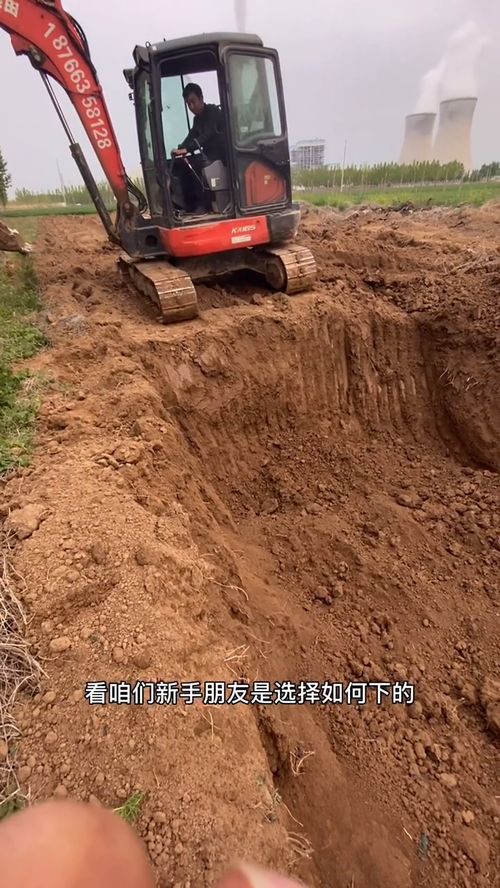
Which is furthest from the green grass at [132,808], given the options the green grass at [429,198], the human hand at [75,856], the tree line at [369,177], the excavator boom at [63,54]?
the tree line at [369,177]

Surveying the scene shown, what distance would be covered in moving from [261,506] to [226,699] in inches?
111

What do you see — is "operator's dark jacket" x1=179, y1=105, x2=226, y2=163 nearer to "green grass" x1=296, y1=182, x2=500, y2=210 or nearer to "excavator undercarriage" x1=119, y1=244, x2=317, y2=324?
"excavator undercarriage" x1=119, y1=244, x2=317, y2=324

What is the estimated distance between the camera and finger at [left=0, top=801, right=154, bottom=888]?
0.71 metres

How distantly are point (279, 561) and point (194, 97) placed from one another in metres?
5.00

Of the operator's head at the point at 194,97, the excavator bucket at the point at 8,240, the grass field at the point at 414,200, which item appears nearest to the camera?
the operator's head at the point at 194,97

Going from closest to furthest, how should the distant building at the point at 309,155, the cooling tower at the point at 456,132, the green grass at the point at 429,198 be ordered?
the green grass at the point at 429,198
the cooling tower at the point at 456,132
the distant building at the point at 309,155

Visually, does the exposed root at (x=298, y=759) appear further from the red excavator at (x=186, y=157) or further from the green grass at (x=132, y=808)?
the red excavator at (x=186, y=157)

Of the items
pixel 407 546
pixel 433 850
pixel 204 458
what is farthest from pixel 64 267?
pixel 433 850

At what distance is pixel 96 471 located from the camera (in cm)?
326

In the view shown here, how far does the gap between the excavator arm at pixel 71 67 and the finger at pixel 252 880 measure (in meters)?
6.65

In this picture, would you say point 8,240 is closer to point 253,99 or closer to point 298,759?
point 253,99

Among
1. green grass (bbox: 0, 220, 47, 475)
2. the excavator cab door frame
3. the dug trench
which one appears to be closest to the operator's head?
the excavator cab door frame

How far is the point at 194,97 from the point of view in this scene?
5.65m

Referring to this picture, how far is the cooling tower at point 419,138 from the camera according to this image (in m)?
28.4
